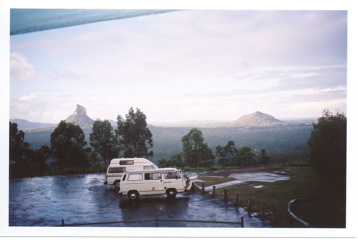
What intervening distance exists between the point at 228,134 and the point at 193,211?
9.54ft

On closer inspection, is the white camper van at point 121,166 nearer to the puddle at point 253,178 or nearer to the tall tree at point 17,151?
the puddle at point 253,178

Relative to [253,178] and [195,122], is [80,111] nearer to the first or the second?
[195,122]

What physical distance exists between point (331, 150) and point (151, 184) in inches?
213

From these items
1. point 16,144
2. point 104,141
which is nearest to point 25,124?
point 16,144

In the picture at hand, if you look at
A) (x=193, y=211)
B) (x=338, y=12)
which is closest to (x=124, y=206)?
(x=193, y=211)

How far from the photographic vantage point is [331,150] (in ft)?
23.7

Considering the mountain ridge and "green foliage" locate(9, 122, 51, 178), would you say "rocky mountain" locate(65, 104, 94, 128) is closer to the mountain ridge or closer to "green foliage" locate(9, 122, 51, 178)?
the mountain ridge

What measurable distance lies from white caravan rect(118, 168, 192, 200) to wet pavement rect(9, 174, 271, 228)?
10.4 inches

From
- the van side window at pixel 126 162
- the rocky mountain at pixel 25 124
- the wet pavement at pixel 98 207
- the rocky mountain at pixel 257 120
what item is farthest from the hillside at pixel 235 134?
the wet pavement at pixel 98 207

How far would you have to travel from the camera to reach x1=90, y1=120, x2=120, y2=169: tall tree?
352 inches

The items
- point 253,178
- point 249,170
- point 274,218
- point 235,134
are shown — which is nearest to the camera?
point 274,218

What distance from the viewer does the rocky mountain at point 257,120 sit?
27.5 ft

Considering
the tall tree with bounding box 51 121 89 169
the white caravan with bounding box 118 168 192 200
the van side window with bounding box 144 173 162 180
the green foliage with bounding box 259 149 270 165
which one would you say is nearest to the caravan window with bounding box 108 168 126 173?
the tall tree with bounding box 51 121 89 169
